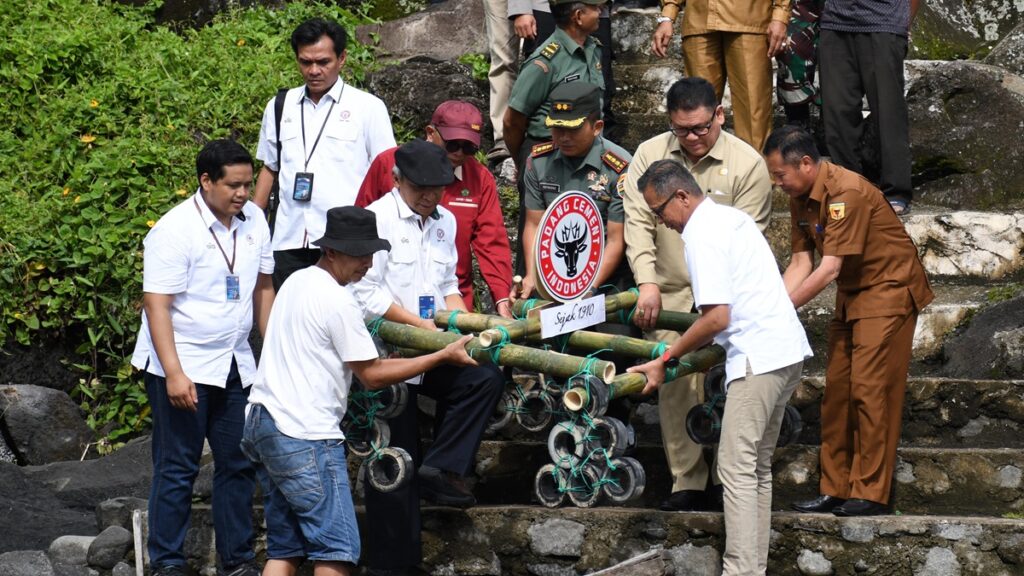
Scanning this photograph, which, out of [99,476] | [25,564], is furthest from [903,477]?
[99,476]

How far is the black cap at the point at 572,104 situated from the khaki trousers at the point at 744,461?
1.58 m

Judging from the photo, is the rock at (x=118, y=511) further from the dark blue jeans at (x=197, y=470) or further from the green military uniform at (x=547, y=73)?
the green military uniform at (x=547, y=73)

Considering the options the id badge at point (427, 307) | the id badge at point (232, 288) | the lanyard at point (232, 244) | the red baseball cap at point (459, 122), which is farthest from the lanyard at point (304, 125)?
the id badge at point (427, 307)

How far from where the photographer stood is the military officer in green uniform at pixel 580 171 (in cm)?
664

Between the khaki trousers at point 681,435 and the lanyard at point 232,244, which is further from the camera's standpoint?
the khaki trousers at point 681,435

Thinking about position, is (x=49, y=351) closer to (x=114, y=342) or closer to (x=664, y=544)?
(x=114, y=342)

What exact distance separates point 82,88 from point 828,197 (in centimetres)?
627

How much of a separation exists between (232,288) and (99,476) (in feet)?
7.36

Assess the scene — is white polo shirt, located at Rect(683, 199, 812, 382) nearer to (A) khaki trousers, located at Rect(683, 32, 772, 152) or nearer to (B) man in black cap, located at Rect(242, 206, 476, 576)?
(B) man in black cap, located at Rect(242, 206, 476, 576)

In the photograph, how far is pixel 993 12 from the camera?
11.2 m

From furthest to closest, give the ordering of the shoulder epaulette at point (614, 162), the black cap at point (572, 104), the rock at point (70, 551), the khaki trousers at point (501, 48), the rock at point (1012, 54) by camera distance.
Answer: the rock at point (1012, 54) → the khaki trousers at point (501, 48) → the shoulder epaulette at point (614, 162) → the rock at point (70, 551) → the black cap at point (572, 104)

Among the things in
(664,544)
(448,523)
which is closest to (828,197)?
(664,544)

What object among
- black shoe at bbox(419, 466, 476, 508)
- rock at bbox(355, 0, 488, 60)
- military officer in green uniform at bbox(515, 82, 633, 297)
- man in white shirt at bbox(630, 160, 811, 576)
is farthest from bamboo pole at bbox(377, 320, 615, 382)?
rock at bbox(355, 0, 488, 60)

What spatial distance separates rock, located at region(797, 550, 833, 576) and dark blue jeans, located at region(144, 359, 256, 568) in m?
2.45
